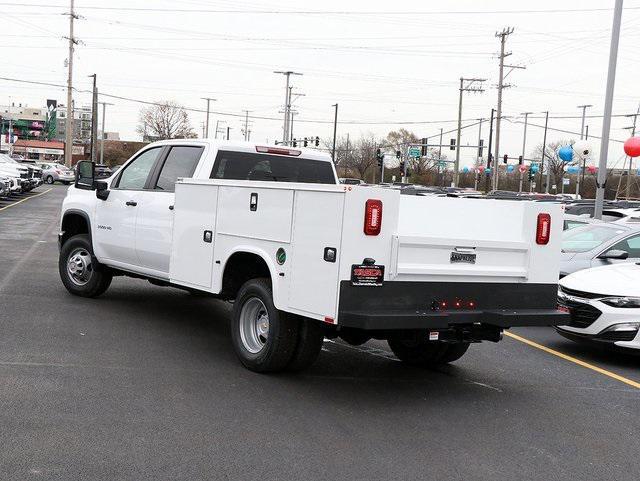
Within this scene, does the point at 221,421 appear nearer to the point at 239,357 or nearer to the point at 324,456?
the point at 324,456

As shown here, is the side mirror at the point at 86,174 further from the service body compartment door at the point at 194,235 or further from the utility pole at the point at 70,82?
the utility pole at the point at 70,82

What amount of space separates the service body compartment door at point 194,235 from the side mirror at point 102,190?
Result: 2046 millimetres

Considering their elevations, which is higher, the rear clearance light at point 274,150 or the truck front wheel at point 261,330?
the rear clearance light at point 274,150

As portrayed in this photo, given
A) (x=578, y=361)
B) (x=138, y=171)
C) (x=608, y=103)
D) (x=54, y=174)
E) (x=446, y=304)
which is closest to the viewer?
(x=446, y=304)

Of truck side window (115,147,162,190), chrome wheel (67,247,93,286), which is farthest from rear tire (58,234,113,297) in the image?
truck side window (115,147,162,190)

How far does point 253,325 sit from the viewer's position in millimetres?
6883

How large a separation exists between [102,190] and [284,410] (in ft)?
16.4

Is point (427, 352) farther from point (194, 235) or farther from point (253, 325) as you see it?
point (194, 235)

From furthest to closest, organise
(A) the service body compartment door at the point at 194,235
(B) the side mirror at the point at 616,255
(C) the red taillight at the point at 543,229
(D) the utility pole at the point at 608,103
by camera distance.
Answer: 1. (D) the utility pole at the point at 608,103
2. (B) the side mirror at the point at 616,255
3. (A) the service body compartment door at the point at 194,235
4. (C) the red taillight at the point at 543,229

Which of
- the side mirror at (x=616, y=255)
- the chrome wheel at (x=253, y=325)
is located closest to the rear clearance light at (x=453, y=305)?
the chrome wheel at (x=253, y=325)

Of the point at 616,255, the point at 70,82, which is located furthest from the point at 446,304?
the point at 70,82

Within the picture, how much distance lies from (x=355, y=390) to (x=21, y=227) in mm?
16683

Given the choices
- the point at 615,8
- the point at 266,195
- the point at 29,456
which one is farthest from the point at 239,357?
the point at 615,8

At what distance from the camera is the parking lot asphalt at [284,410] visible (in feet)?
15.1
